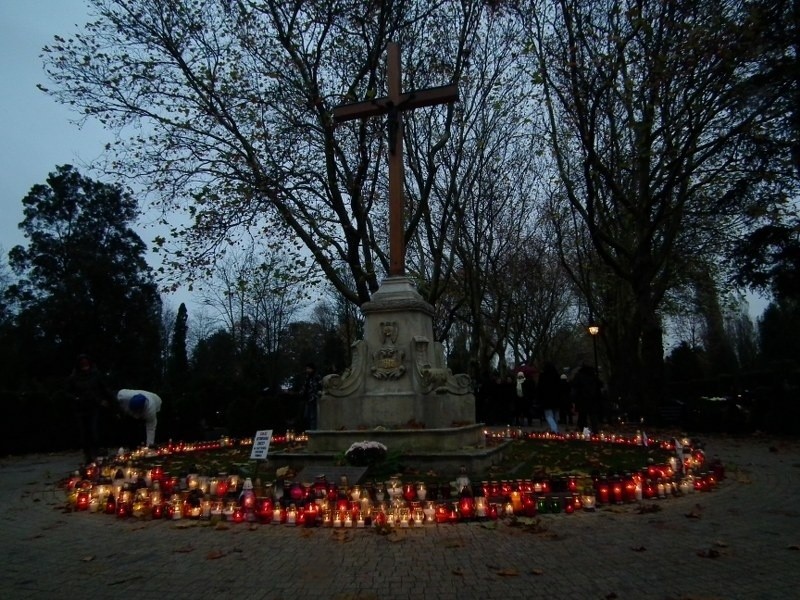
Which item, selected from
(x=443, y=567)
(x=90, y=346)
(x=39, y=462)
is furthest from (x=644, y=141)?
(x=90, y=346)

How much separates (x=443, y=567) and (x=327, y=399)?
562 cm

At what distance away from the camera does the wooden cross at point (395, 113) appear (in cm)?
1104

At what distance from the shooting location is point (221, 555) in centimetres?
509

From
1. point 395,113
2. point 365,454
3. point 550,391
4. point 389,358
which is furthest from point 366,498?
point 550,391

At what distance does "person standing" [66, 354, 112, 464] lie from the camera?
10.8 m

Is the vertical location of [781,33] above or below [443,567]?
above

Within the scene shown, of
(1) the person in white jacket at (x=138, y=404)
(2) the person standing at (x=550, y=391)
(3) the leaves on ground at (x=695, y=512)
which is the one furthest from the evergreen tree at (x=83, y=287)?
(3) the leaves on ground at (x=695, y=512)

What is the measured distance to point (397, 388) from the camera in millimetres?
9898

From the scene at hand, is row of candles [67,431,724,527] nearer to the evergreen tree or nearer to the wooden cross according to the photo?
the wooden cross

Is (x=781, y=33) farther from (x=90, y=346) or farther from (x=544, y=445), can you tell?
(x=90, y=346)

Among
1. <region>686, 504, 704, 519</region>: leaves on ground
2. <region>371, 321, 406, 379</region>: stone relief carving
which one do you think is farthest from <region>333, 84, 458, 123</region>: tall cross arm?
<region>686, 504, 704, 519</region>: leaves on ground

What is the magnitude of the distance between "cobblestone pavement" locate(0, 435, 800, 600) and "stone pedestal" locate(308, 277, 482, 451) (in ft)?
10.9

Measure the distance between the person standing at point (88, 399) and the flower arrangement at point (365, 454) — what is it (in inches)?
206

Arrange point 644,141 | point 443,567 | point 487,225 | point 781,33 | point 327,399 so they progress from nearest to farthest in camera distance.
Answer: point 443,567, point 327,399, point 781,33, point 644,141, point 487,225
